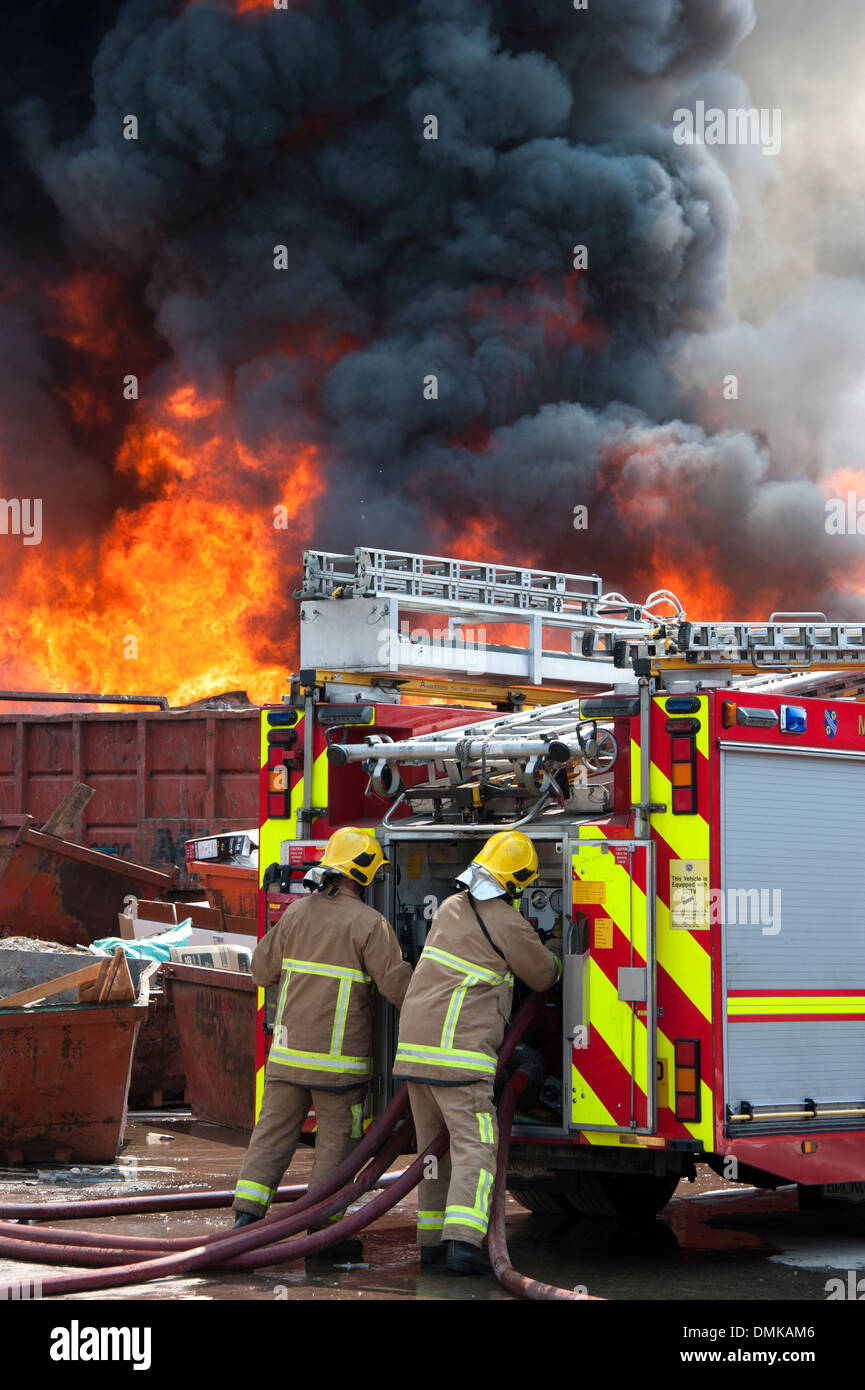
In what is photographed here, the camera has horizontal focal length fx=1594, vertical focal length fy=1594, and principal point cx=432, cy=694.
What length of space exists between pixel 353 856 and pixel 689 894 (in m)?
1.30

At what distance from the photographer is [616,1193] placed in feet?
21.4

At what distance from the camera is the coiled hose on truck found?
5.05m

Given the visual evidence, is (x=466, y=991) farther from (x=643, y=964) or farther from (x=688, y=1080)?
(x=688, y=1080)

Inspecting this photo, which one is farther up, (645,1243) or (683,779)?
(683,779)

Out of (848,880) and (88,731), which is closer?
(848,880)

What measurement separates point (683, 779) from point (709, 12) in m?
30.4

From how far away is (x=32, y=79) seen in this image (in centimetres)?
3167

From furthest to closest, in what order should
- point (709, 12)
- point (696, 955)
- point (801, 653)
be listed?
point (709, 12)
point (801, 653)
point (696, 955)

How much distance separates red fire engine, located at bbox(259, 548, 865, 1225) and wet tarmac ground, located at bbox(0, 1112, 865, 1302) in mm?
244

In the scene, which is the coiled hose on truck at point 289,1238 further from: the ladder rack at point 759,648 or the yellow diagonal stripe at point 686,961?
the ladder rack at point 759,648

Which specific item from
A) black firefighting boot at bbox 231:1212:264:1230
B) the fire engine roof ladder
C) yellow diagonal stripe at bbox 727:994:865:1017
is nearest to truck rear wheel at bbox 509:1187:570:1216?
black firefighting boot at bbox 231:1212:264:1230

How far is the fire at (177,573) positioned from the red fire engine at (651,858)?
745 inches

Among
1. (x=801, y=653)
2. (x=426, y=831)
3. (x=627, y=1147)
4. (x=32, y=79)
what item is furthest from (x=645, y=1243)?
(x=32, y=79)
